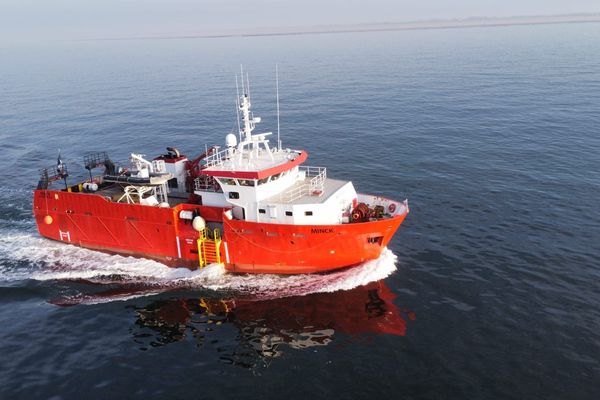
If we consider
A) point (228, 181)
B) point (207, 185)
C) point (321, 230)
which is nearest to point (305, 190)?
point (321, 230)

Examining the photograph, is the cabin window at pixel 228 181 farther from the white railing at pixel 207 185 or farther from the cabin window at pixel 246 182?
the white railing at pixel 207 185

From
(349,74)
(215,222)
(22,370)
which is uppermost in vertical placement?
(349,74)

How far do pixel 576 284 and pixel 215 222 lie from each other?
1839 cm

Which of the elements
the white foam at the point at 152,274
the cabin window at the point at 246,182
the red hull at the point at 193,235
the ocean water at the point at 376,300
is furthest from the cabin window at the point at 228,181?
the ocean water at the point at 376,300

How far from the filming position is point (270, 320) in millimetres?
20984

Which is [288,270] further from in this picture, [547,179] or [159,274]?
[547,179]

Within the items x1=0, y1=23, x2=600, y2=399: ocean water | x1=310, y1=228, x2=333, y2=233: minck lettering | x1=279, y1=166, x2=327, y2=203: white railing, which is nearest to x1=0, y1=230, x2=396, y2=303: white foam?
x1=0, y1=23, x2=600, y2=399: ocean water

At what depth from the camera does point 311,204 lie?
23281mm

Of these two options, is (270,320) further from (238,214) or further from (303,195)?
(303,195)

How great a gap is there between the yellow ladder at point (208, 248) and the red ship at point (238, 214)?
0.18ft

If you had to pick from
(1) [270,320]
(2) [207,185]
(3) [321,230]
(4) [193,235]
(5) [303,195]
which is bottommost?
(1) [270,320]

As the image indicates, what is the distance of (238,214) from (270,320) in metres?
6.45

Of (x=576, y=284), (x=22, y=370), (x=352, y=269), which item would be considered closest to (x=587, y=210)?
(x=576, y=284)

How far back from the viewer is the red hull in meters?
23.6
